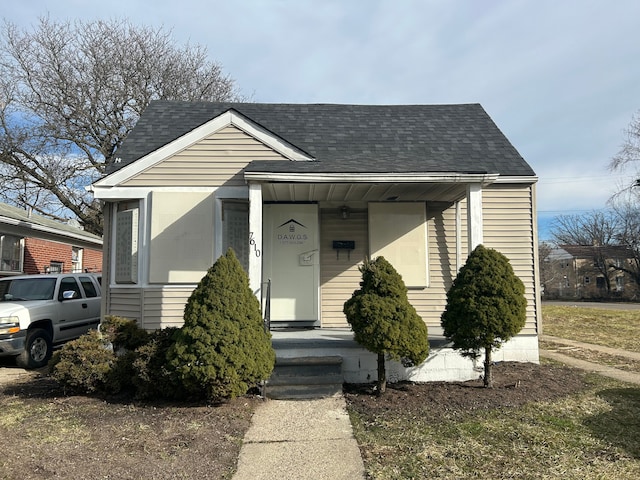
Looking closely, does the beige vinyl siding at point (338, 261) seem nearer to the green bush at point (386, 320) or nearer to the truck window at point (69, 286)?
the green bush at point (386, 320)

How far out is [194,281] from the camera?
7.53 meters

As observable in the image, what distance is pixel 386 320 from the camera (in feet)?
17.4

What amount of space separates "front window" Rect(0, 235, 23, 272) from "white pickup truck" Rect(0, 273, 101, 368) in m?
2.95

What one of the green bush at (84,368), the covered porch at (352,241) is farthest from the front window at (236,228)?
the green bush at (84,368)

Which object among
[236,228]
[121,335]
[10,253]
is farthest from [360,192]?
[10,253]

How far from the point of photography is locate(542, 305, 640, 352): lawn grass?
1055 cm

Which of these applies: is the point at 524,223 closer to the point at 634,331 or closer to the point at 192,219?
the point at 192,219

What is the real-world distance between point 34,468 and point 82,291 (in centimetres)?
654

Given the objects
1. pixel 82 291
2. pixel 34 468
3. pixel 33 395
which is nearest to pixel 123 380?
pixel 33 395

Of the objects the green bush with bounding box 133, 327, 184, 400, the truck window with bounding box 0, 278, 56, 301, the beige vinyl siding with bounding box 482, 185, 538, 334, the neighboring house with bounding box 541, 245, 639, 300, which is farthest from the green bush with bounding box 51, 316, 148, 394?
the neighboring house with bounding box 541, 245, 639, 300

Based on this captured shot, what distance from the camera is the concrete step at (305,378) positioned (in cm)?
568

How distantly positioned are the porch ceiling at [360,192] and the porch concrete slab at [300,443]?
3.05 metres

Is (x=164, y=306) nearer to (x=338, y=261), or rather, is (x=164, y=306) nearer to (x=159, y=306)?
(x=159, y=306)

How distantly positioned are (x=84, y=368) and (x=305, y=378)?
8.57 feet
